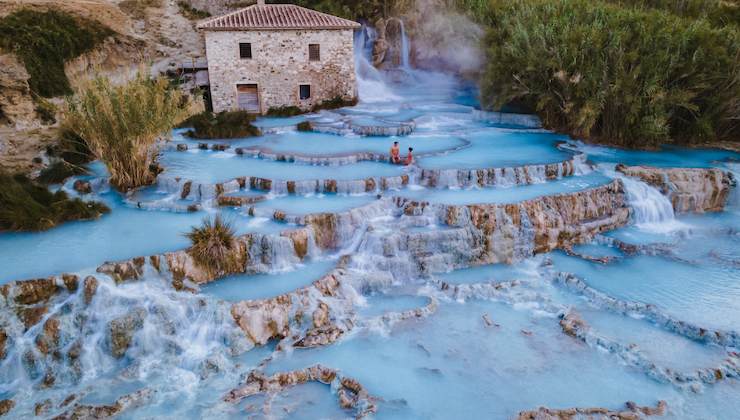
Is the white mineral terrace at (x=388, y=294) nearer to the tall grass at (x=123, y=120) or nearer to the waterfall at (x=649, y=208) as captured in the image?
the waterfall at (x=649, y=208)

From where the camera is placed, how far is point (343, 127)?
64.5 ft

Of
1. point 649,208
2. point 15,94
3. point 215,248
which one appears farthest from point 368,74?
point 215,248

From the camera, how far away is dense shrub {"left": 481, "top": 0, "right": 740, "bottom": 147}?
17.1m

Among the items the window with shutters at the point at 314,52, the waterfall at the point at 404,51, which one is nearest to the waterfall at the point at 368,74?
the waterfall at the point at 404,51

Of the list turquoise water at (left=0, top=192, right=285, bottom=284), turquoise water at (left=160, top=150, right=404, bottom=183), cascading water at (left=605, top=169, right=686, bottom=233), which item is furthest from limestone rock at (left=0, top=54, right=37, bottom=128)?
cascading water at (left=605, top=169, right=686, bottom=233)

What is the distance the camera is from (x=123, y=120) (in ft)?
44.2

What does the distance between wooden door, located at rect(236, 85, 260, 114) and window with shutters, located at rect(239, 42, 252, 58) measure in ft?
4.12

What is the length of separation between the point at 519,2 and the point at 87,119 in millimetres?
16832

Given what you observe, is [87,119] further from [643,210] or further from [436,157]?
[643,210]

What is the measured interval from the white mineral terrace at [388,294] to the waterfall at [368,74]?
32.5 ft

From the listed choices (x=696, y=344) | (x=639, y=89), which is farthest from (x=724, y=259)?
(x=639, y=89)

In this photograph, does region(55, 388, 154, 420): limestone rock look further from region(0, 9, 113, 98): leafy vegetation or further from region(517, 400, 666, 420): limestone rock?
region(0, 9, 113, 98): leafy vegetation

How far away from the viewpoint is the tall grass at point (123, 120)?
1348 centimetres

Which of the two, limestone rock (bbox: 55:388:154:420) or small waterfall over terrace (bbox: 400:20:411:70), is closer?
limestone rock (bbox: 55:388:154:420)
